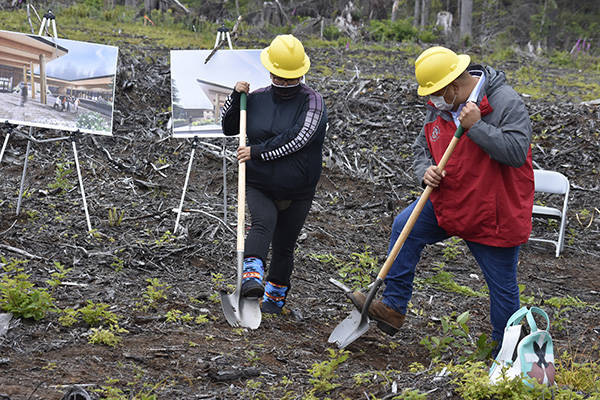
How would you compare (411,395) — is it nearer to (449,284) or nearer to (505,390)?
(505,390)

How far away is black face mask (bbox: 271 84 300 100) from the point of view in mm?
4863

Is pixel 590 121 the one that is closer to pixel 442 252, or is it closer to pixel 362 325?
pixel 442 252

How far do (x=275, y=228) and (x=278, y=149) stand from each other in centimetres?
65

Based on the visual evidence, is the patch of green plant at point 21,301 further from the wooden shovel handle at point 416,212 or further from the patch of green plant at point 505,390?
the patch of green plant at point 505,390

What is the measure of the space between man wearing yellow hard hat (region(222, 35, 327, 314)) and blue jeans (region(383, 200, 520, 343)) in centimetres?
79

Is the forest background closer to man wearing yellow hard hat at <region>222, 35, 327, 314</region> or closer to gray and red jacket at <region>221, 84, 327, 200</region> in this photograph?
man wearing yellow hard hat at <region>222, 35, 327, 314</region>

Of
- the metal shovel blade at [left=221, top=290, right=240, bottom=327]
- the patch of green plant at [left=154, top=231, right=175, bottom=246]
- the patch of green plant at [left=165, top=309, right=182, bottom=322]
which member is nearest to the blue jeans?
the metal shovel blade at [left=221, top=290, right=240, bottom=327]

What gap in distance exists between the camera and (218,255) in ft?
21.3

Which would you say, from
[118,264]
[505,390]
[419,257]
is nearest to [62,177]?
[118,264]

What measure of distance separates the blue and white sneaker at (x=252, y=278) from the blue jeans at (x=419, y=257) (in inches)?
34.1

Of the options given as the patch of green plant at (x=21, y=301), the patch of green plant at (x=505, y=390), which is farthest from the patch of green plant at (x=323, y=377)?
the patch of green plant at (x=21, y=301)

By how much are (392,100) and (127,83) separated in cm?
442

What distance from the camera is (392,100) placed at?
1185cm

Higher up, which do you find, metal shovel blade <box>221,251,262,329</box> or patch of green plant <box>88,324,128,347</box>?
patch of green plant <box>88,324,128,347</box>
